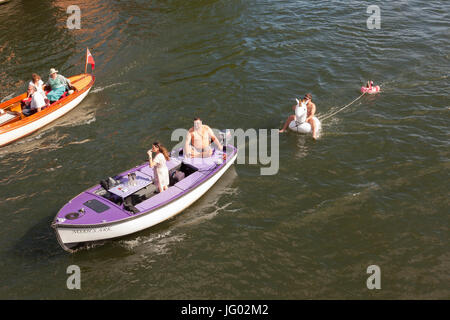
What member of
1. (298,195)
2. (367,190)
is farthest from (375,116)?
(298,195)

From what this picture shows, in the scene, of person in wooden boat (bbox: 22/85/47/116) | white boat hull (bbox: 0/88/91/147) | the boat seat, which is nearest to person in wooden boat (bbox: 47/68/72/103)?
white boat hull (bbox: 0/88/91/147)

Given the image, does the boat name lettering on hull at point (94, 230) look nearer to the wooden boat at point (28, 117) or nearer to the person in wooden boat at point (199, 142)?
the person in wooden boat at point (199, 142)

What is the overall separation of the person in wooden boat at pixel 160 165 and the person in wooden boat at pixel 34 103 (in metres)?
8.21

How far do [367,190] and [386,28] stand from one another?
15.6 meters

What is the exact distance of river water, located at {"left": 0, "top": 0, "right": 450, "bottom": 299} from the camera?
11812 millimetres

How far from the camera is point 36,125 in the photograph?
18.3 meters

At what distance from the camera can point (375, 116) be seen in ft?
60.6

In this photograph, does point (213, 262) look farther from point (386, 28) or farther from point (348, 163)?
point (386, 28)

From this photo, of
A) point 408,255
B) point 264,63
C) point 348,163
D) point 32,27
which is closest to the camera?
point 408,255

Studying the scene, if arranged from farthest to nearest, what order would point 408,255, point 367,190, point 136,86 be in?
point 136,86, point 367,190, point 408,255

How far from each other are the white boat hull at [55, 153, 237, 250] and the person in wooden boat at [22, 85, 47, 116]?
347 inches

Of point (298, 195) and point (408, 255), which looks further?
point (298, 195)

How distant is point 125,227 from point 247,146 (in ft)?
22.1

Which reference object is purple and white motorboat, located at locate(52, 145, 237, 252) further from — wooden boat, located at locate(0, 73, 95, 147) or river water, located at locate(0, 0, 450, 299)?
wooden boat, located at locate(0, 73, 95, 147)
